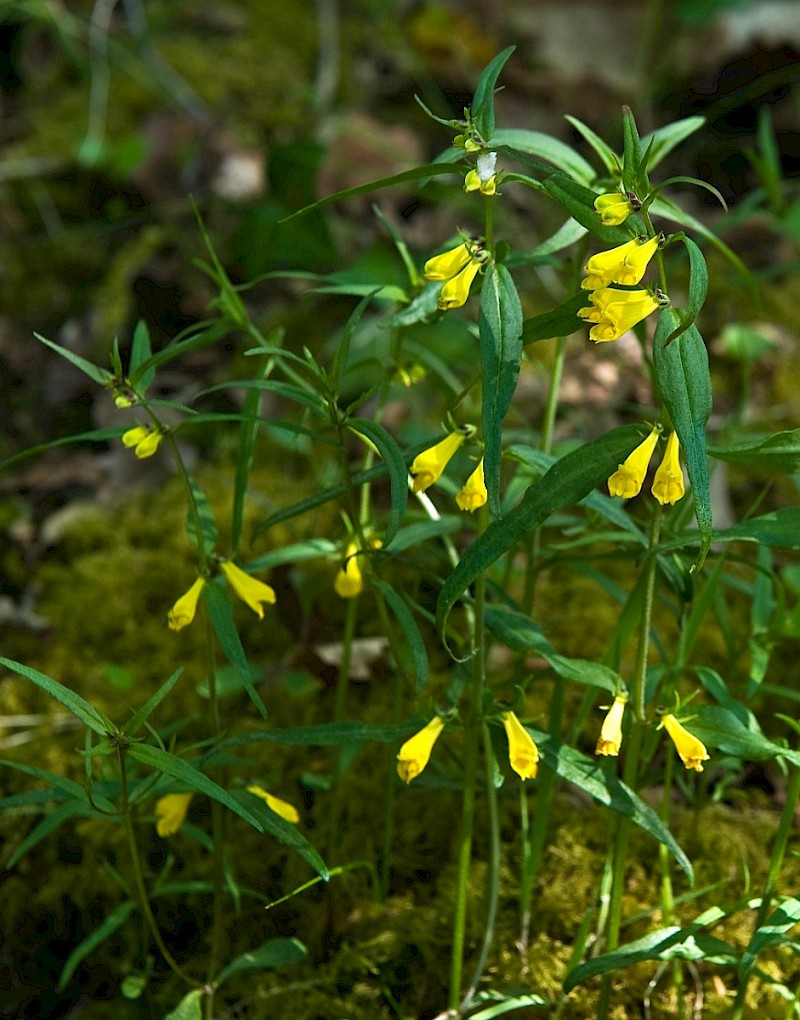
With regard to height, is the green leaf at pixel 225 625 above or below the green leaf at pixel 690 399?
below

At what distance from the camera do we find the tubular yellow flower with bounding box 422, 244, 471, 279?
1.07 meters

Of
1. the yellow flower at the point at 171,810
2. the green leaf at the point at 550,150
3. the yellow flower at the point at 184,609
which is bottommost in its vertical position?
the yellow flower at the point at 171,810

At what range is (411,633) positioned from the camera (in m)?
1.23

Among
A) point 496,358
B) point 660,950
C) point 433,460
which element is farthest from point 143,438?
point 660,950

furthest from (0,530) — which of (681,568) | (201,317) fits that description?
(681,568)

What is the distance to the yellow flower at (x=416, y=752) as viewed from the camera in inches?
46.6

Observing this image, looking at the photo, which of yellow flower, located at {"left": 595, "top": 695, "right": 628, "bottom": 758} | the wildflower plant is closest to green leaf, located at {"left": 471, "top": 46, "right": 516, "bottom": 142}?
the wildflower plant

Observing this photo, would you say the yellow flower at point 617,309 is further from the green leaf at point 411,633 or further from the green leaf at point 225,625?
the green leaf at point 225,625

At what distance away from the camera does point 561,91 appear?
3.80m

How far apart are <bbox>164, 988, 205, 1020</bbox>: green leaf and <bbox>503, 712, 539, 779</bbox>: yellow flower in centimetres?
58

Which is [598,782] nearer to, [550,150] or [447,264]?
[447,264]

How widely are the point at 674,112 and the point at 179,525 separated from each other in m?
2.39

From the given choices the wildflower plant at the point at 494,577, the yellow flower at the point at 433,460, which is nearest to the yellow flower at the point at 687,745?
the wildflower plant at the point at 494,577

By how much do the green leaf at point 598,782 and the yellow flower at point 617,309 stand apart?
0.48 metres
